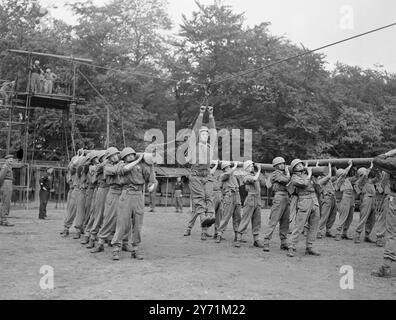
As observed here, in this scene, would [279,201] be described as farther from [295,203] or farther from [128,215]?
[128,215]

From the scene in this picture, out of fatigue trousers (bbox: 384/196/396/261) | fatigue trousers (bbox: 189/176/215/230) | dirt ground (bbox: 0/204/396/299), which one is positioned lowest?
dirt ground (bbox: 0/204/396/299)

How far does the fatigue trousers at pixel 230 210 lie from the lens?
13.1m

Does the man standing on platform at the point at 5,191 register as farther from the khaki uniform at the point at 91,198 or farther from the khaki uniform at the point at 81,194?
the khaki uniform at the point at 91,198

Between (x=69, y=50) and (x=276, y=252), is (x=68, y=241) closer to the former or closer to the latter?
(x=276, y=252)

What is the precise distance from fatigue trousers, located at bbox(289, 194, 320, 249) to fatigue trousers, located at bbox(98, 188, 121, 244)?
406 centimetres

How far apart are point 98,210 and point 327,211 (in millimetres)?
7268

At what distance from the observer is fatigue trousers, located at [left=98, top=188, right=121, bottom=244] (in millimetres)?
10552

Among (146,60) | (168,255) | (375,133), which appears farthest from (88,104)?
(168,255)

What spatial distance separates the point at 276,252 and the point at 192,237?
3211 mm

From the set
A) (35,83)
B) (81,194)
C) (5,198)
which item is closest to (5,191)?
(5,198)

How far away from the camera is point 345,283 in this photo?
802 cm

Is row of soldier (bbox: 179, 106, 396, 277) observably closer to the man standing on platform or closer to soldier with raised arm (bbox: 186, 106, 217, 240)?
soldier with raised arm (bbox: 186, 106, 217, 240)

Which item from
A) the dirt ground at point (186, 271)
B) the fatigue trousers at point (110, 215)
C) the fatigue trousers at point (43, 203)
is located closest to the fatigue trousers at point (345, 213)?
the dirt ground at point (186, 271)

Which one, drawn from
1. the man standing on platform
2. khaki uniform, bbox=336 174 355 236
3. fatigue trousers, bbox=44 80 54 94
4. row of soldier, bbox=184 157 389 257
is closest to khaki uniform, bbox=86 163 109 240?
row of soldier, bbox=184 157 389 257
